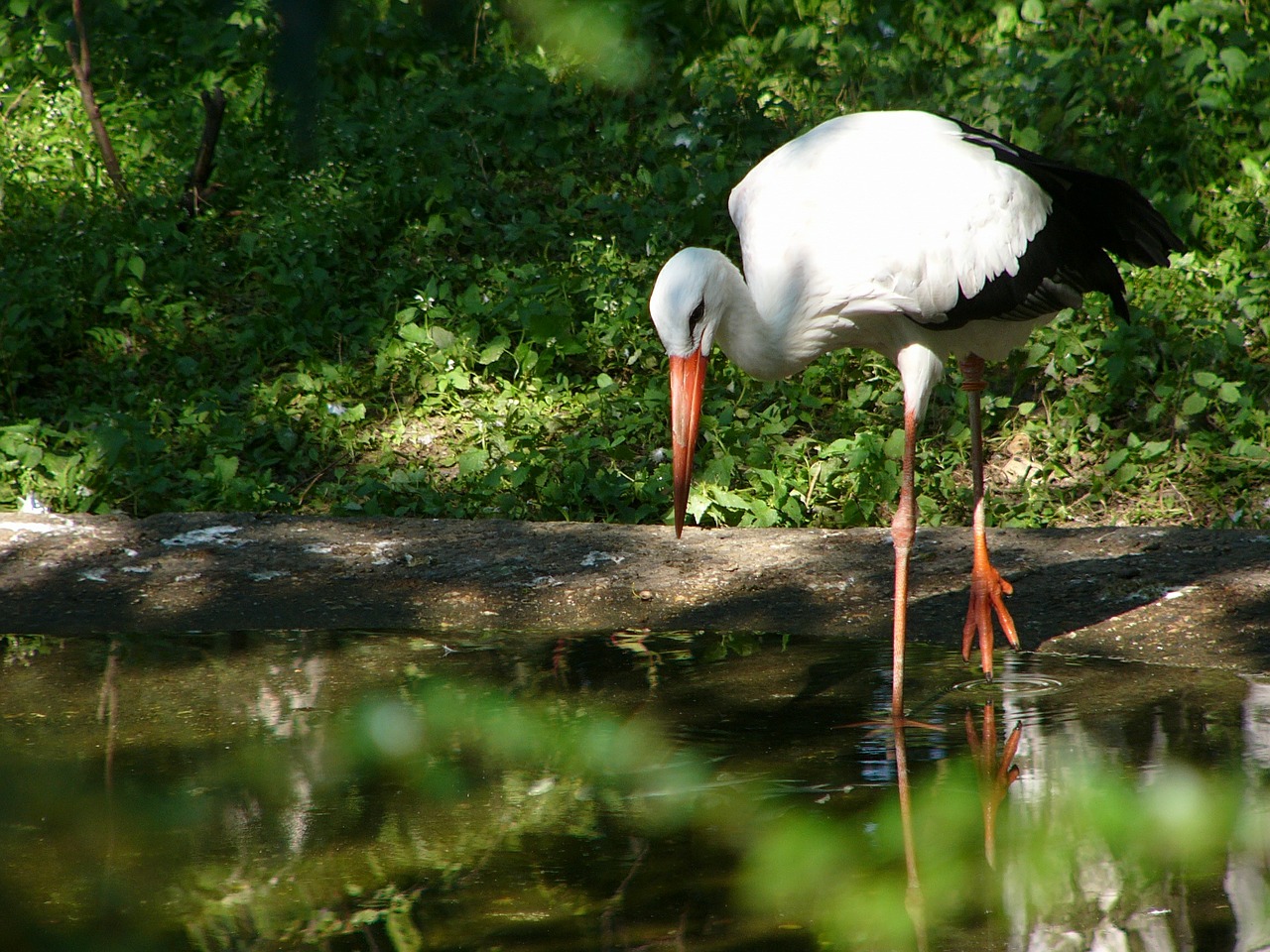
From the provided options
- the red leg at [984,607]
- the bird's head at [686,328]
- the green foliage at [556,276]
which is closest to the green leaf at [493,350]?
the green foliage at [556,276]

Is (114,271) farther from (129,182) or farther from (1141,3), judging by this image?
(1141,3)

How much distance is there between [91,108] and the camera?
265 inches

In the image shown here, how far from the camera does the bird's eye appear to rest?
11.0ft

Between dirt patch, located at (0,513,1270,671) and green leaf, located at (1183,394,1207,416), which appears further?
green leaf, located at (1183,394,1207,416)

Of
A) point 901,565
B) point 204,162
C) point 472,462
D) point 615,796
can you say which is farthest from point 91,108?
point 615,796

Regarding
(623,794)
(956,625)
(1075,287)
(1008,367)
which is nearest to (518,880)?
(623,794)

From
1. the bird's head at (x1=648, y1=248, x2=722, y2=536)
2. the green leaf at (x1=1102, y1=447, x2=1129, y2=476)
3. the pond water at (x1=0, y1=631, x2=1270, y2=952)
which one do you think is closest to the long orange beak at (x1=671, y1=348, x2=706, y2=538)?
the bird's head at (x1=648, y1=248, x2=722, y2=536)

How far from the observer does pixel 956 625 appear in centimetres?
376

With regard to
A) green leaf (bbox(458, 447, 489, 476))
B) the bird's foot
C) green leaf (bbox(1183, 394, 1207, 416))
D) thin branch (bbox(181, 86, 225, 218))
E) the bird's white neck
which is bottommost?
the bird's foot

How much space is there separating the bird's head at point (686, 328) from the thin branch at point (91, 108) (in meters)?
4.30

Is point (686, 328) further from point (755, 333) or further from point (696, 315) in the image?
point (755, 333)

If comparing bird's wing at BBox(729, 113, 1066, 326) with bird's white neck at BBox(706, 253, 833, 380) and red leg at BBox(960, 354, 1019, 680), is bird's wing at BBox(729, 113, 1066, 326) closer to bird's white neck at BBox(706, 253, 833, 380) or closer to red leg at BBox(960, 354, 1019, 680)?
bird's white neck at BBox(706, 253, 833, 380)

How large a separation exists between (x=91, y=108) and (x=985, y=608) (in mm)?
5063

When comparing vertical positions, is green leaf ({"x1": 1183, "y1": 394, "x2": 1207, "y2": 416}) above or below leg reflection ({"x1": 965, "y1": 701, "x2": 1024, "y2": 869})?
above
